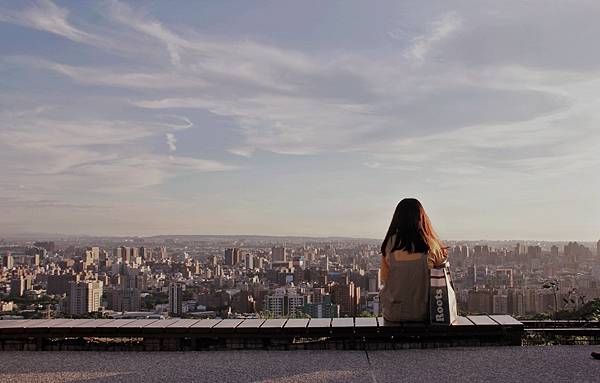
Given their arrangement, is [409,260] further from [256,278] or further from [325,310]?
[256,278]

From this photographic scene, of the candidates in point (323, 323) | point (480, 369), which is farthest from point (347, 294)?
point (480, 369)

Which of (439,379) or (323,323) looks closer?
(439,379)

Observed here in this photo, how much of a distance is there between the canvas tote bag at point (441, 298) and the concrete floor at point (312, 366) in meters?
0.34

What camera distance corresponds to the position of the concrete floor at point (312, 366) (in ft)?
20.7

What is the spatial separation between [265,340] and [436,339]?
1857 millimetres

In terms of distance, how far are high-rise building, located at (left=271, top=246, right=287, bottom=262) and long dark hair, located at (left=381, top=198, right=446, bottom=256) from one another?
51550 millimetres

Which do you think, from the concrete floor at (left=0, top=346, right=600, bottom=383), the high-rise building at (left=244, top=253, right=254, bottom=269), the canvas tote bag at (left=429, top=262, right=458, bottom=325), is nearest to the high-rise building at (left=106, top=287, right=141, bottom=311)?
the concrete floor at (left=0, top=346, right=600, bottom=383)

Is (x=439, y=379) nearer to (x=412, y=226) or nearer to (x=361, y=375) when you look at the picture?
(x=361, y=375)

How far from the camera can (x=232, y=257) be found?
56250 mm

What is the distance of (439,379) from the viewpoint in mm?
6188

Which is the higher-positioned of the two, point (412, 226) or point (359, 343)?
point (412, 226)

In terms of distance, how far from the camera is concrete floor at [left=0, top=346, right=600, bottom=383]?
20.7 feet

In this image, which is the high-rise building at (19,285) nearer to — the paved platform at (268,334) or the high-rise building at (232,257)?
the high-rise building at (232,257)

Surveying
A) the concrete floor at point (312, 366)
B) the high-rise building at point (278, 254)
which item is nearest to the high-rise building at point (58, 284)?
the concrete floor at point (312, 366)
